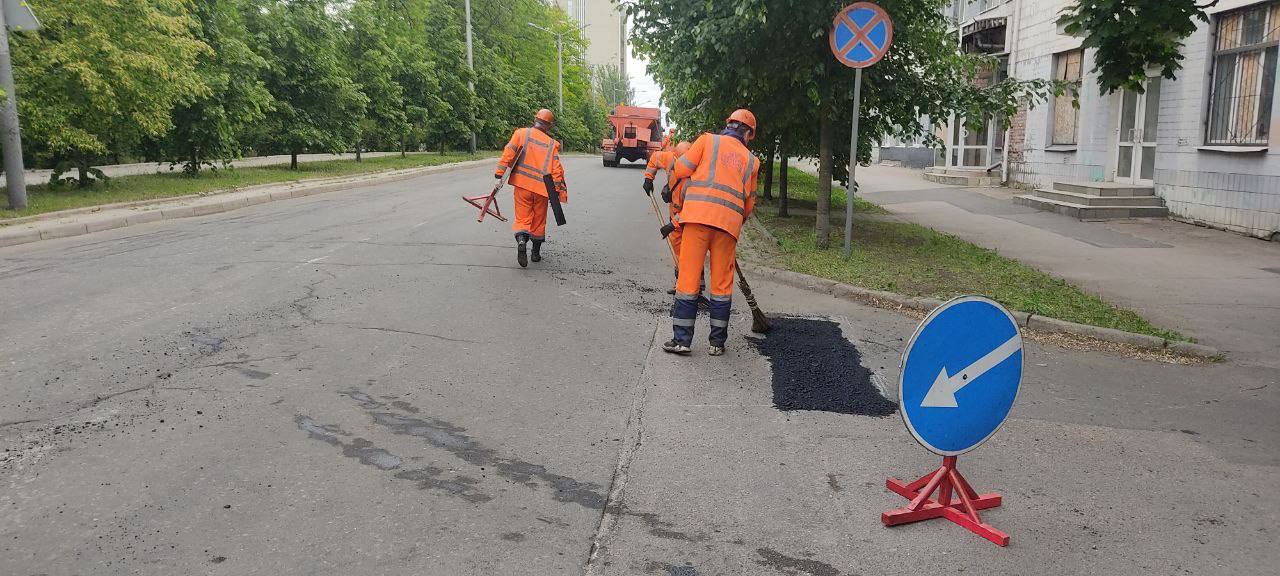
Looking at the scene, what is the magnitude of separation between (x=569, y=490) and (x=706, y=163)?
10.1ft

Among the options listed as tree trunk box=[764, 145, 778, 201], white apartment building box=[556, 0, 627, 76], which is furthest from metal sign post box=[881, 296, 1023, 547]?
white apartment building box=[556, 0, 627, 76]

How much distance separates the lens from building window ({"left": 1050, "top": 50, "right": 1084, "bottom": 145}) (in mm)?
20297

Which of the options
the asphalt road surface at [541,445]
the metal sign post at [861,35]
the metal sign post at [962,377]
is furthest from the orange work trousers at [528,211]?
the metal sign post at [962,377]

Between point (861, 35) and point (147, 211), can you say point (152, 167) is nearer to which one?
point (147, 211)

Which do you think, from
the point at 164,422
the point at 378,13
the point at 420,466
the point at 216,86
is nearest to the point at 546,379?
the point at 420,466

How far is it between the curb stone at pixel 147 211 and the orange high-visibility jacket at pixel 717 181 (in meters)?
9.61

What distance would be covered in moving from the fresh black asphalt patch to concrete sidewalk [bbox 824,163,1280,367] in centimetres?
291

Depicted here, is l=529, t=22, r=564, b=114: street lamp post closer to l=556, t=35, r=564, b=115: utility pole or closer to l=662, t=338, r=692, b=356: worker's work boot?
l=556, t=35, r=564, b=115: utility pole

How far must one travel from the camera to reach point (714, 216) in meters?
6.58

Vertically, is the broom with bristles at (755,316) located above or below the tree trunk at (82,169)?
below

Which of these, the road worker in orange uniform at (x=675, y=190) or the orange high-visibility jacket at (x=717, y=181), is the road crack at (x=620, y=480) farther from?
the road worker in orange uniform at (x=675, y=190)

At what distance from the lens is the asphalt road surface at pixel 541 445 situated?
3.63 m

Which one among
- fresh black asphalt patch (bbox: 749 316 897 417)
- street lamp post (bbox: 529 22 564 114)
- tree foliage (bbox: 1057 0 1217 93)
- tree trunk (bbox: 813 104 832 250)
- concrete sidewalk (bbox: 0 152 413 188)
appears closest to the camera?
fresh black asphalt patch (bbox: 749 316 897 417)

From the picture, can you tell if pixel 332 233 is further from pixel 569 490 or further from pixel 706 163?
pixel 569 490
